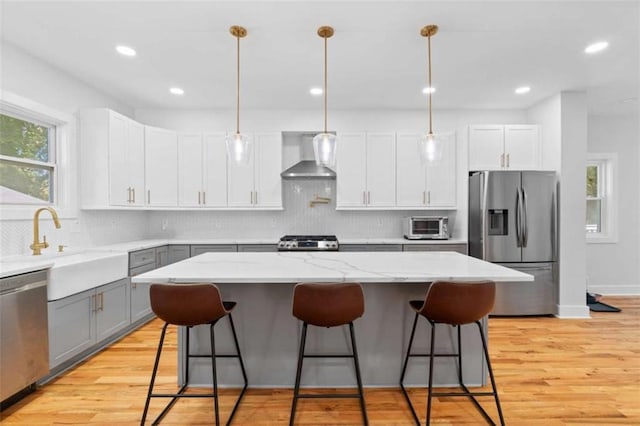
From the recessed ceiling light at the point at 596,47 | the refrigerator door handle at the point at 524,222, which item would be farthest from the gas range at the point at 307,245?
the recessed ceiling light at the point at 596,47

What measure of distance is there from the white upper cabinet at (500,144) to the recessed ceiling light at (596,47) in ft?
4.56

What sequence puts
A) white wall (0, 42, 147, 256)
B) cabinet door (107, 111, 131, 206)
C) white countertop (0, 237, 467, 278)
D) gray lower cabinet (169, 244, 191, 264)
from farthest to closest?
gray lower cabinet (169, 244, 191, 264) → cabinet door (107, 111, 131, 206) → white wall (0, 42, 147, 256) → white countertop (0, 237, 467, 278)

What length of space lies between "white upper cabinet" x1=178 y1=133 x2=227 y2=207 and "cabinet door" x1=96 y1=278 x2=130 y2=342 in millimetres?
1509

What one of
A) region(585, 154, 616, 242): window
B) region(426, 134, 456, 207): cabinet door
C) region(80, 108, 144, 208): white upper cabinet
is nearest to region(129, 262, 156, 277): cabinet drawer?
region(80, 108, 144, 208): white upper cabinet

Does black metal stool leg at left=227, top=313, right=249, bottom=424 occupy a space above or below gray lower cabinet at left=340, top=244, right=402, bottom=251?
below

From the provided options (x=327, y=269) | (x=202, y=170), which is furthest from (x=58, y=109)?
(x=327, y=269)

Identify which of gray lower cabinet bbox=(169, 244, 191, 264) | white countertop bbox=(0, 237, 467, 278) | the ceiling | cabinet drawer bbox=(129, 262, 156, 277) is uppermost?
the ceiling

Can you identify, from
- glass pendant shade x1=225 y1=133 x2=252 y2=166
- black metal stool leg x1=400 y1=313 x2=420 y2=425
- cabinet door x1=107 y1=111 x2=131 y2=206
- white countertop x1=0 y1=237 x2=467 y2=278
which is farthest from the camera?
cabinet door x1=107 y1=111 x2=131 y2=206

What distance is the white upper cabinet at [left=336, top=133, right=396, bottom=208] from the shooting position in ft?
15.1

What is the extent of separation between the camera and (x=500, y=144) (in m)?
4.31

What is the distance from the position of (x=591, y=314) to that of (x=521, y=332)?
4.45 feet

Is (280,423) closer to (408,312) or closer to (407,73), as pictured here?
(408,312)

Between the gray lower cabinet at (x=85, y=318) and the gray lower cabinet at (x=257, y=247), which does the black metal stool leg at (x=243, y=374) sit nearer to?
the gray lower cabinet at (x=85, y=318)

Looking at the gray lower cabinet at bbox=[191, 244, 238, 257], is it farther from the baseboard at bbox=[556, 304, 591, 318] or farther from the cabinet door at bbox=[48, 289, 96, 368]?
the baseboard at bbox=[556, 304, 591, 318]
